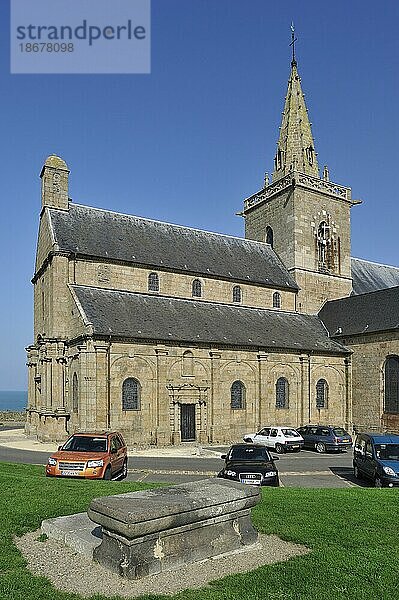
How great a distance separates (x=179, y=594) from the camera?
6.37 m

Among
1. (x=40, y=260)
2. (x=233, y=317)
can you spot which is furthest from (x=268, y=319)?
(x=40, y=260)

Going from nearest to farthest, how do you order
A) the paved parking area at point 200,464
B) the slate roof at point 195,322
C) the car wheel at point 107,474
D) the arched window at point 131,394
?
the car wheel at point 107,474
the paved parking area at point 200,464
the arched window at point 131,394
the slate roof at point 195,322

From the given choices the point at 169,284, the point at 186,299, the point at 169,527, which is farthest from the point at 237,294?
the point at 169,527

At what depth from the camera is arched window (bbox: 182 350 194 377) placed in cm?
3164

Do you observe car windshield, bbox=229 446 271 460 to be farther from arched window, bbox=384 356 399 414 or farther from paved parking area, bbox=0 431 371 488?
arched window, bbox=384 356 399 414

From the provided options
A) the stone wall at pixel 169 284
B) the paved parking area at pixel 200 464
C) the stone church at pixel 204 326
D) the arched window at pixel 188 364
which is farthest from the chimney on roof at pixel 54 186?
the paved parking area at pixel 200 464

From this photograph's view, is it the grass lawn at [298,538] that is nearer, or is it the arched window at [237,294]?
the grass lawn at [298,538]

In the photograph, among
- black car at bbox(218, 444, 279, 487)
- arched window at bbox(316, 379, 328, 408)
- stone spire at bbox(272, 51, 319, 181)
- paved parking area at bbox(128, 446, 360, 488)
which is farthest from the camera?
stone spire at bbox(272, 51, 319, 181)

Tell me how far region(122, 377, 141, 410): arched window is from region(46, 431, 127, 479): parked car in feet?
37.3

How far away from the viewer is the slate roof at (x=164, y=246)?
34.1m

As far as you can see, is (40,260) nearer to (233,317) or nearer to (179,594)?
(233,317)

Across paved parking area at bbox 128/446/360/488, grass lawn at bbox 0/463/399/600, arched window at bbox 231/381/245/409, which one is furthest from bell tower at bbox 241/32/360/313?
grass lawn at bbox 0/463/399/600

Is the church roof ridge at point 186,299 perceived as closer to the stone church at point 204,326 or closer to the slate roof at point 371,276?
the stone church at point 204,326

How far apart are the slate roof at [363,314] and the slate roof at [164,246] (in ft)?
12.4
